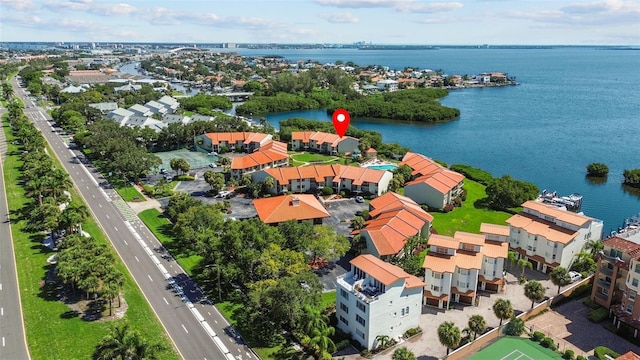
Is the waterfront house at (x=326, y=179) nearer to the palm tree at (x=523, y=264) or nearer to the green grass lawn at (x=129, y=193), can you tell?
the green grass lawn at (x=129, y=193)

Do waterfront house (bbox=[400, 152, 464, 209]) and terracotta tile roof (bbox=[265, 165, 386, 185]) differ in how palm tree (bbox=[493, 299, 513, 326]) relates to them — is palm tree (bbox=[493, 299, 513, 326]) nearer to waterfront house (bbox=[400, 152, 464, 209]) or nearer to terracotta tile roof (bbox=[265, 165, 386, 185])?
waterfront house (bbox=[400, 152, 464, 209])

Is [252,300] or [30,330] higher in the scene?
[252,300]

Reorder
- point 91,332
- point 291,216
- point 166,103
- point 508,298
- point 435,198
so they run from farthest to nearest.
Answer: point 166,103, point 435,198, point 291,216, point 508,298, point 91,332

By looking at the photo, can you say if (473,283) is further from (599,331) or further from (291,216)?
(291,216)

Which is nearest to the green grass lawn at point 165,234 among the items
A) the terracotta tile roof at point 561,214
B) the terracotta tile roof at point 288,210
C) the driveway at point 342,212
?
the terracotta tile roof at point 288,210

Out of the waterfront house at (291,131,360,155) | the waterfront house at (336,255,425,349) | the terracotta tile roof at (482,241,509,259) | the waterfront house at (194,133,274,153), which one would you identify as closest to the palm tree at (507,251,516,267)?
the terracotta tile roof at (482,241,509,259)

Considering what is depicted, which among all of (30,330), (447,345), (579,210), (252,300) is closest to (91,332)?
(30,330)
